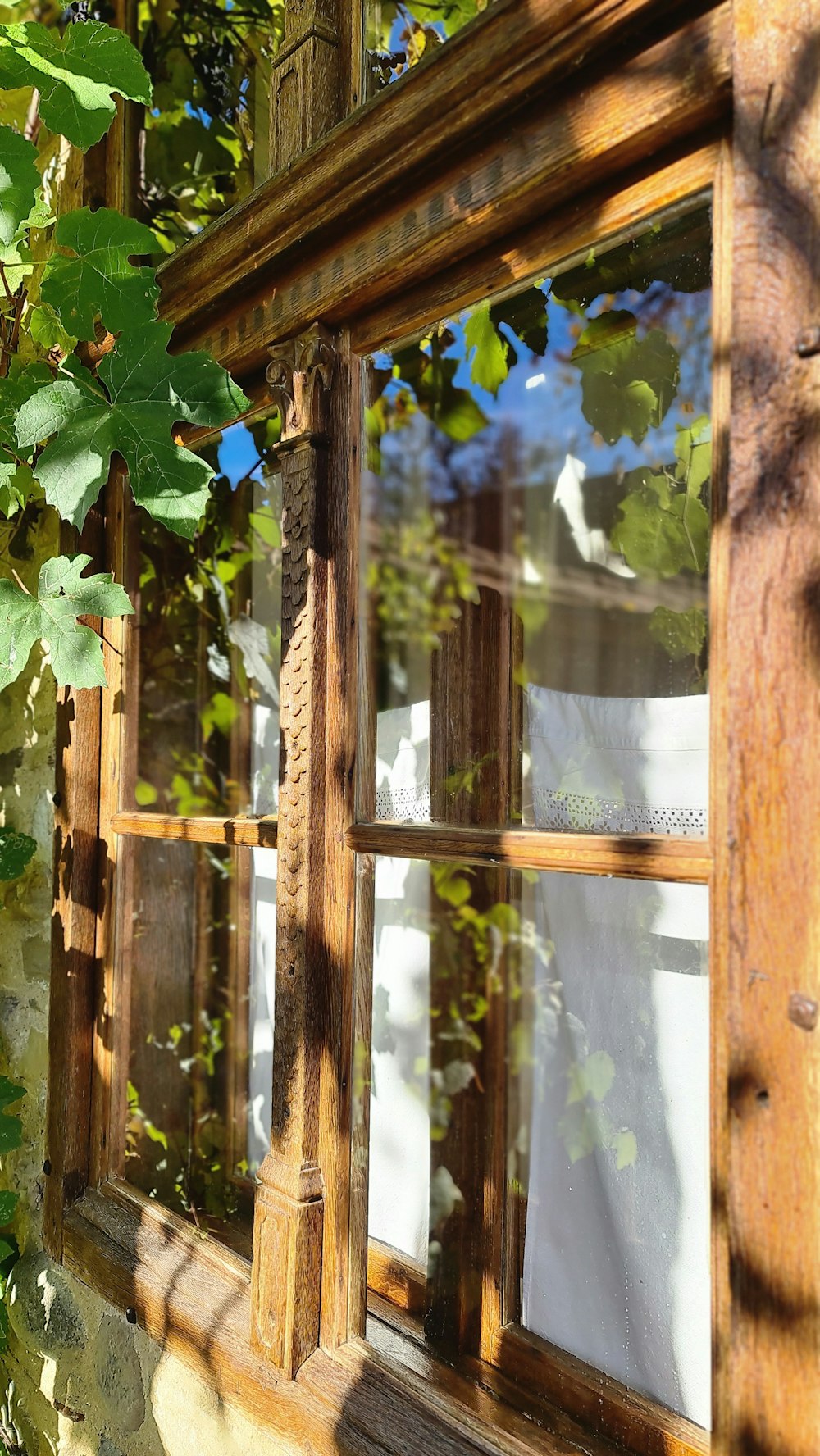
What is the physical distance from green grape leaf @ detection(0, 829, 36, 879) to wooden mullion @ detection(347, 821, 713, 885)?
921 millimetres

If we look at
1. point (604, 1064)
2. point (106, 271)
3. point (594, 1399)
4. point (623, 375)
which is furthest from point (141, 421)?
point (594, 1399)

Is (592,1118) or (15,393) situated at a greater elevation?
(15,393)

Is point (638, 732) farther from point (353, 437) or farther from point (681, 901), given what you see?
point (353, 437)

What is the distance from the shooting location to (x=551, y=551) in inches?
85.0

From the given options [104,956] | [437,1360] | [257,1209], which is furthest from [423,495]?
[437,1360]

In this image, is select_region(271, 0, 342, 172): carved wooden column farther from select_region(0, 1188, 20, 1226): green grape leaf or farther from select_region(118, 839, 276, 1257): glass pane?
select_region(0, 1188, 20, 1226): green grape leaf

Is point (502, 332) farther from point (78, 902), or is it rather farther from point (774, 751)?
point (78, 902)

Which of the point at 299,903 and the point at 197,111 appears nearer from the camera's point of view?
the point at 299,903

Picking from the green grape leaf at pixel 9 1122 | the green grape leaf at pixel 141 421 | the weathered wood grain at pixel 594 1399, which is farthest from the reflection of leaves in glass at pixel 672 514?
the green grape leaf at pixel 9 1122

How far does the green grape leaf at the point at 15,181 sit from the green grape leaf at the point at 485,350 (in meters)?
0.65

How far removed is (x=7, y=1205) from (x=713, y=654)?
5.71 feet

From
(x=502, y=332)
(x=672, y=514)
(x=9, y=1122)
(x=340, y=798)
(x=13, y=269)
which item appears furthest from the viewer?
(x=9, y=1122)

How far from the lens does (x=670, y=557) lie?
159 cm

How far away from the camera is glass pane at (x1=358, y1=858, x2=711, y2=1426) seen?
4.66 ft
